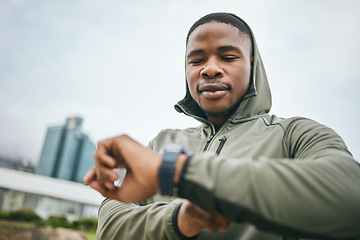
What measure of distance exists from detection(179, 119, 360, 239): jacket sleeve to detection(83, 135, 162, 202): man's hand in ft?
0.46

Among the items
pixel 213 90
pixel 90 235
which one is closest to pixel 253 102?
pixel 213 90

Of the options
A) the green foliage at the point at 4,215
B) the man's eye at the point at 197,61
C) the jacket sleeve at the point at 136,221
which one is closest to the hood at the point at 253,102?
the man's eye at the point at 197,61

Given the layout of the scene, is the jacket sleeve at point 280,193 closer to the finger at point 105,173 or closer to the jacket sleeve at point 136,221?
the finger at point 105,173

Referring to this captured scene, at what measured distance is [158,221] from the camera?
1.47 meters

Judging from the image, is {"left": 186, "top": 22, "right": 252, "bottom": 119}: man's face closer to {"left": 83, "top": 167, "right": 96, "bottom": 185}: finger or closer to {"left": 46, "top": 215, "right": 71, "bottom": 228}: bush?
{"left": 83, "top": 167, "right": 96, "bottom": 185}: finger

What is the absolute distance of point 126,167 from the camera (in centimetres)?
128

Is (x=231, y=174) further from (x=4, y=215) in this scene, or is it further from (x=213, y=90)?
(x=4, y=215)

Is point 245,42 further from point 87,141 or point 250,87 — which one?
point 87,141

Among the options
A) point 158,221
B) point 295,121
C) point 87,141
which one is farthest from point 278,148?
point 87,141

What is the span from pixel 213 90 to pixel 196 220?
43.2 inches

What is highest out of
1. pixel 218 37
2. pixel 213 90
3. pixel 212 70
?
pixel 218 37

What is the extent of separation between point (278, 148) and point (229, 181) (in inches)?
32.9

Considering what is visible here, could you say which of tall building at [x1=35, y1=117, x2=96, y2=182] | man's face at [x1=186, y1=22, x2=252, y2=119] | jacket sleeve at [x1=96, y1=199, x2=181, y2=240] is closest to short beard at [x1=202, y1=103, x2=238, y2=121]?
man's face at [x1=186, y1=22, x2=252, y2=119]

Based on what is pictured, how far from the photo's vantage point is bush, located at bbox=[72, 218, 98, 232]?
19.7 m
